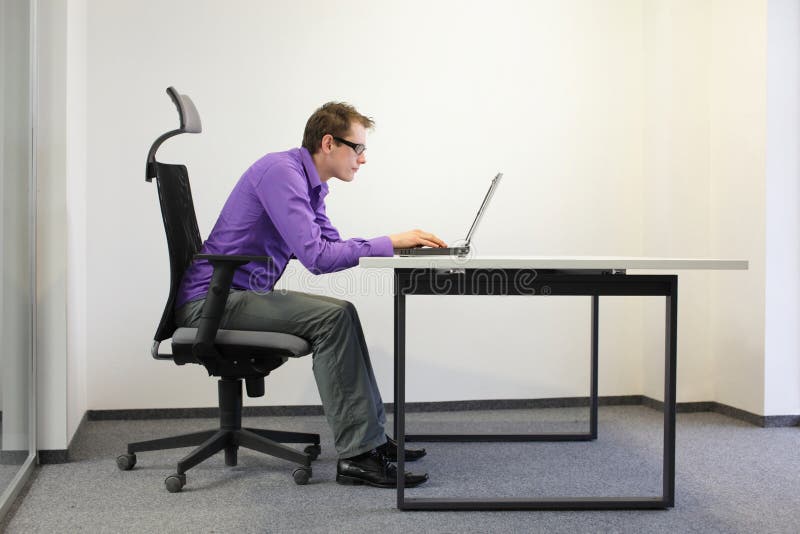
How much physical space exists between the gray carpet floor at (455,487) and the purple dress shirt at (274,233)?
0.60 meters

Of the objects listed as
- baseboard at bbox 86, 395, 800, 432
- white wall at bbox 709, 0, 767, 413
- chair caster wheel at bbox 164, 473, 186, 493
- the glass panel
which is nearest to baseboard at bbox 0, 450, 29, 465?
the glass panel

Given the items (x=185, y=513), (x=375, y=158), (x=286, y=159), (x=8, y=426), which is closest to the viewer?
(x=185, y=513)

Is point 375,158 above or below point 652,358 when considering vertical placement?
above

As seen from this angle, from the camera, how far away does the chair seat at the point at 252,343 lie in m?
2.14

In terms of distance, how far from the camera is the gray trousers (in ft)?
7.16

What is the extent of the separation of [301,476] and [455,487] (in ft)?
1.53

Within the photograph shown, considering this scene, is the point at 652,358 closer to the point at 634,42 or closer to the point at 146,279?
the point at 634,42

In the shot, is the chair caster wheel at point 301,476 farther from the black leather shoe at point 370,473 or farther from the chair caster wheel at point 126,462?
the chair caster wheel at point 126,462

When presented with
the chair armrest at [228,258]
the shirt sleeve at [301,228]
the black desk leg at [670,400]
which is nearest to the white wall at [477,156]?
the shirt sleeve at [301,228]

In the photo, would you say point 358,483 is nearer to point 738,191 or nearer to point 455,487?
point 455,487

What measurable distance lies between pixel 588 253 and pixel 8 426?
256 cm

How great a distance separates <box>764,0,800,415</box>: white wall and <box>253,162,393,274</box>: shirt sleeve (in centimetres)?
186

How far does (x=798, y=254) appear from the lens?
313 cm

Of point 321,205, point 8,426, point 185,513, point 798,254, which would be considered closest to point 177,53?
point 321,205
